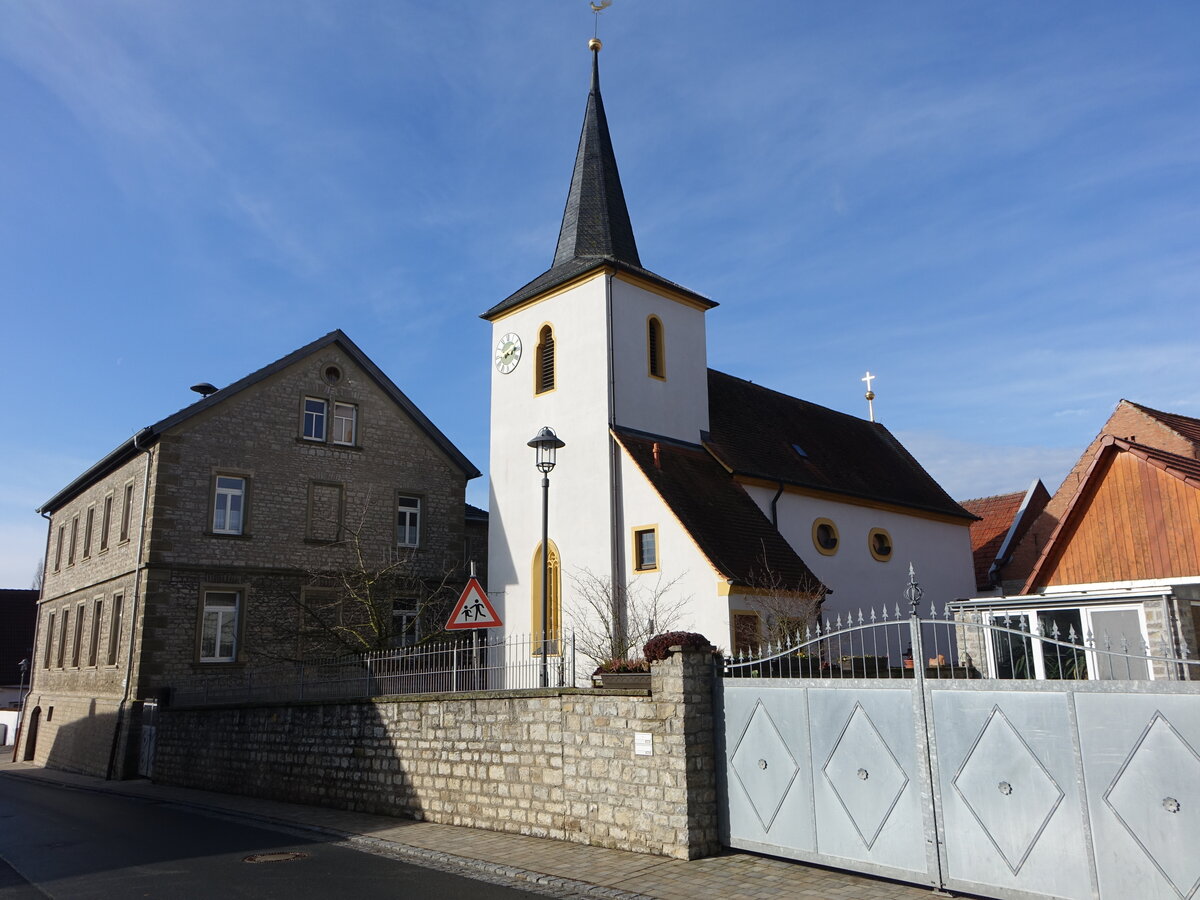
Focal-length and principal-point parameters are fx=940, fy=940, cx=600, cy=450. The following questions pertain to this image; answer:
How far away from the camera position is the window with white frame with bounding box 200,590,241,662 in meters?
21.7

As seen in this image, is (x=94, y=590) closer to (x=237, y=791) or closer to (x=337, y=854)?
(x=237, y=791)

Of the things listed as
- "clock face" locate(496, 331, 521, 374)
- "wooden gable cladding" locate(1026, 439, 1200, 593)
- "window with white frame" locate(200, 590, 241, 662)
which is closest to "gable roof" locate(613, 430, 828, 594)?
"clock face" locate(496, 331, 521, 374)

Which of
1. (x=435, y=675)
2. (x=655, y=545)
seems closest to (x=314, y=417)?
(x=655, y=545)

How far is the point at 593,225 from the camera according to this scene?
77.1ft

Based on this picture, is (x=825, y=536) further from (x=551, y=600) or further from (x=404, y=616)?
(x=404, y=616)

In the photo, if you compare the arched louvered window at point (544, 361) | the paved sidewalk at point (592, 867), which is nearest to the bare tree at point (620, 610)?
the arched louvered window at point (544, 361)

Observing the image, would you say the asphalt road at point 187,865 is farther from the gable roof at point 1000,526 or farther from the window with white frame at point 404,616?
the gable roof at point 1000,526

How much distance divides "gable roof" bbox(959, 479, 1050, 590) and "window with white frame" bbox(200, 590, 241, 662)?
21.9 meters

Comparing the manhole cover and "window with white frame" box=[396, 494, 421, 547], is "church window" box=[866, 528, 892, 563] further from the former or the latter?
the manhole cover

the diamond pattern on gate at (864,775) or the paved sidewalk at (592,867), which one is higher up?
the diamond pattern on gate at (864,775)

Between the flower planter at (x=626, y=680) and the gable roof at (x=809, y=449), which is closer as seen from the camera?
the flower planter at (x=626, y=680)

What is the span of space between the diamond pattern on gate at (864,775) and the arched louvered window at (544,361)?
14.7m

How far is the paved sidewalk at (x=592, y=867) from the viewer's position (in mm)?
7895

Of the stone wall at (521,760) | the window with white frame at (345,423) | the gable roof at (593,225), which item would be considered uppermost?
the gable roof at (593,225)
